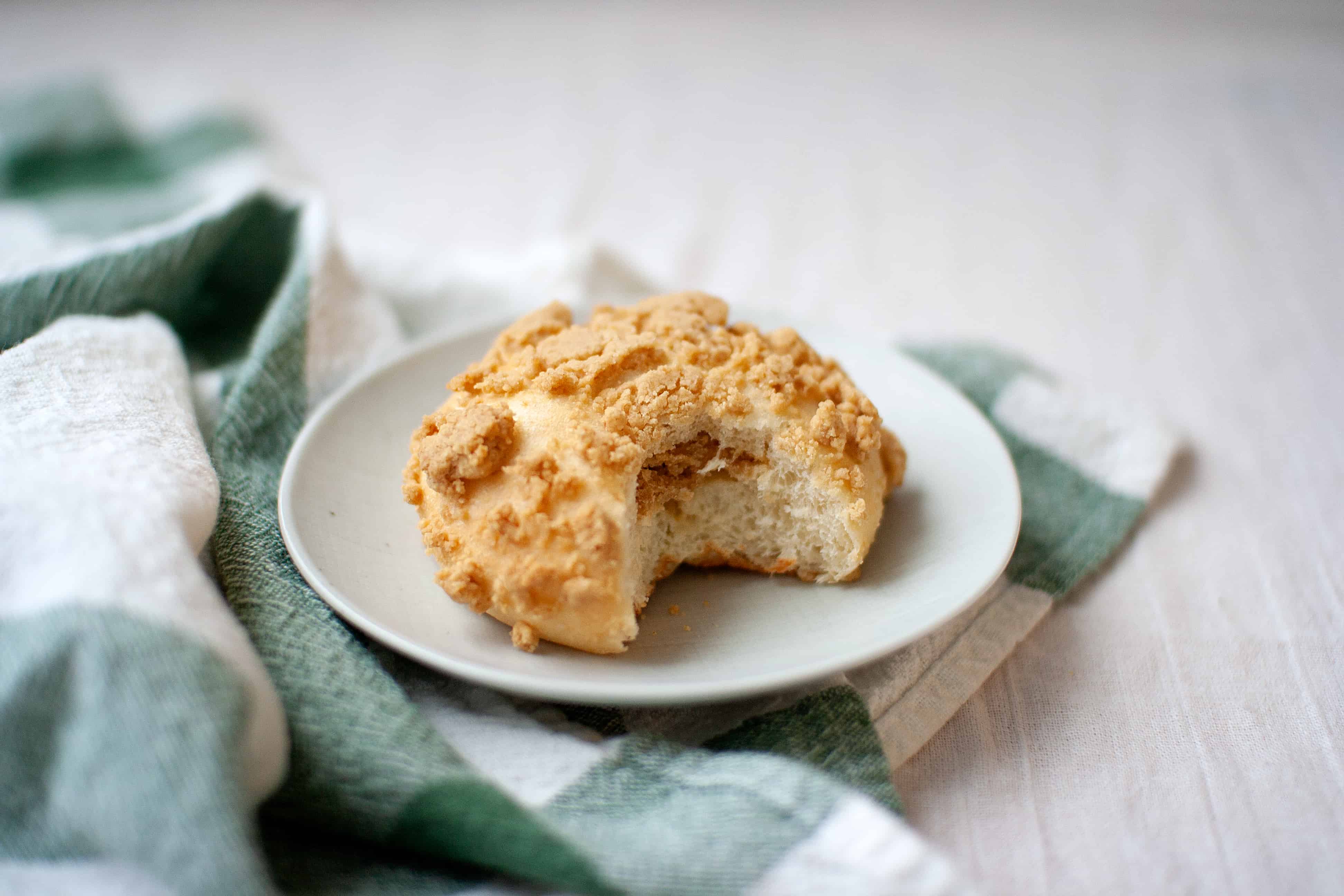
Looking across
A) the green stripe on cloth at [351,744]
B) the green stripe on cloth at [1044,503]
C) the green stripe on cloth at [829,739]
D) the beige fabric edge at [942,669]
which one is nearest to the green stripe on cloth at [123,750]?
the green stripe on cloth at [351,744]

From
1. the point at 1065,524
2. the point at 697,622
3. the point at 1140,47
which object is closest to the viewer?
the point at 697,622

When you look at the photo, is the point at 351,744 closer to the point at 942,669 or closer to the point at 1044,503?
the point at 942,669

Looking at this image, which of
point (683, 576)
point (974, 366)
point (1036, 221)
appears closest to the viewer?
point (683, 576)

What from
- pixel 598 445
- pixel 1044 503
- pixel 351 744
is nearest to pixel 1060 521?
pixel 1044 503

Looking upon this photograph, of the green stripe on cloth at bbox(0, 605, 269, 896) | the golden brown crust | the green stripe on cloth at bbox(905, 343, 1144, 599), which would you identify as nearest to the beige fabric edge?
the green stripe on cloth at bbox(905, 343, 1144, 599)

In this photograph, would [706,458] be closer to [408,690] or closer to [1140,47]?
[408,690]

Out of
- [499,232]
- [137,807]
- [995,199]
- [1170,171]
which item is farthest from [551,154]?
[137,807]

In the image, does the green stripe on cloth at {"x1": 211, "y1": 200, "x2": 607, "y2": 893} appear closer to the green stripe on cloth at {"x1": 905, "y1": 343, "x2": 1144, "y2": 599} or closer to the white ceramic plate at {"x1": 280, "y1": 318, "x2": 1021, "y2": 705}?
the white ceramic plate at {"x1": 280, "y1": 318, "x2": 1021, "y2": 705}
